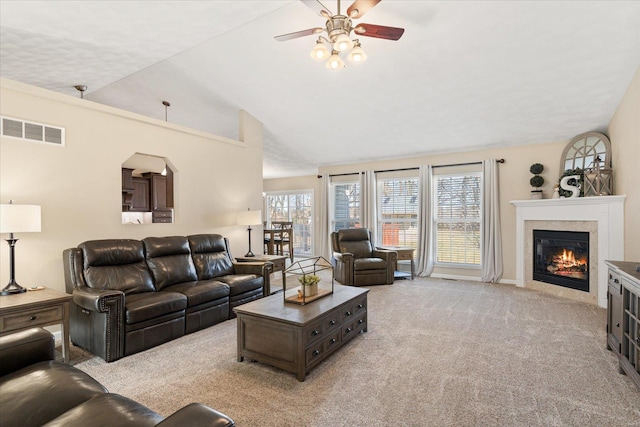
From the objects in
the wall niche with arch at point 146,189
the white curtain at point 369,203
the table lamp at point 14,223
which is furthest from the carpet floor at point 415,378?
the wall niche with arch at point 146,189

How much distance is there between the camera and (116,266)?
3.43m

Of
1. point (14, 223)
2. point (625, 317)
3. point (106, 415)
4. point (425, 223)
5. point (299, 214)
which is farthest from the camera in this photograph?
point (299, 214)

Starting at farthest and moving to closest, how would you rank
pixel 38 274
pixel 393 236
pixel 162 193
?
pixel 162 193
pixel 393 236
pixel 38 274

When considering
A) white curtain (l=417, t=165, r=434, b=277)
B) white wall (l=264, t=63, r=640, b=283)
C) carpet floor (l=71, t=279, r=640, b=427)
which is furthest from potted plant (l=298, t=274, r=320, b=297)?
white curtain (l=417, t=165, r=434, b=277)

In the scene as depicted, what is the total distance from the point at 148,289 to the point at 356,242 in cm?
381

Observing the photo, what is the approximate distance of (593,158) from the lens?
4.83m

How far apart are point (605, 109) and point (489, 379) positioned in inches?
168

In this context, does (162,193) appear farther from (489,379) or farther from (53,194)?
(489,379)

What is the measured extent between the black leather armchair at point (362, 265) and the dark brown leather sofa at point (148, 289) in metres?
1.71

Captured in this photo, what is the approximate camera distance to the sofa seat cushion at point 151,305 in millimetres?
2916

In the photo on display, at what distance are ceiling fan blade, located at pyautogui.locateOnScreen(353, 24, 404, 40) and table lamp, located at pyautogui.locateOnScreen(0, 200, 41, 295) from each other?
3.26m

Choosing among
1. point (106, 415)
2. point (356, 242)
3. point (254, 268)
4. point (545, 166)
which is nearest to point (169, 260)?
point (254, 268)

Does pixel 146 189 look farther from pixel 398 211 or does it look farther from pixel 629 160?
pixel 629 160

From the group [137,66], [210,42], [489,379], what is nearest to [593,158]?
[489,379]
